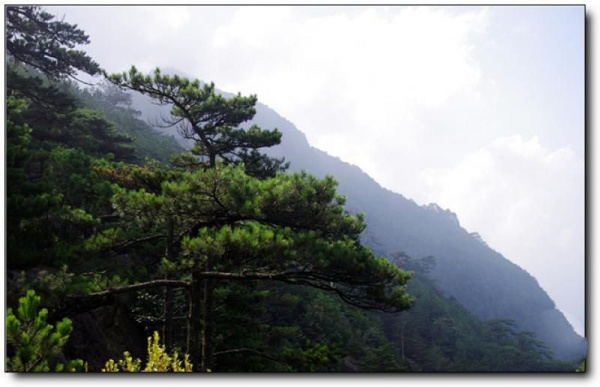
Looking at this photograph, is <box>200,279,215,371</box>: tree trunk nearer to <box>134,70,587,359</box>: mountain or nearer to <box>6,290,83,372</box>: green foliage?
<box>6,290,83,372</box>: green foliage

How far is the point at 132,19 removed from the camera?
5.32 meters

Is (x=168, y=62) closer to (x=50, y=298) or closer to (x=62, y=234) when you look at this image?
(x=62, y=234)

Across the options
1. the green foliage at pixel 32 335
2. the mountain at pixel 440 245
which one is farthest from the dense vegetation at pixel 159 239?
the mountain at pixel 440 245

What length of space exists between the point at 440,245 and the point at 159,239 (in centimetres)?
8602

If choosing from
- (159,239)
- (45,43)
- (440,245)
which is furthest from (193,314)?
(440,245)

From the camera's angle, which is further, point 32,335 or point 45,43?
point 45,43

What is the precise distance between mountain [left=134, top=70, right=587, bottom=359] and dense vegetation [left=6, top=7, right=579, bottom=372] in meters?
42.4

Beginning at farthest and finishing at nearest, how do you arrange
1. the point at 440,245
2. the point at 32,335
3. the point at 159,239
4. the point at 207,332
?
1. the point at 440,245
2. the point at 159,239
3. the point at 207,332
4. the point at 32,335

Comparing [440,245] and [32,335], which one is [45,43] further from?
[440,245]

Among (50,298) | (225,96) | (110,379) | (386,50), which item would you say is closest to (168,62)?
(225,96)

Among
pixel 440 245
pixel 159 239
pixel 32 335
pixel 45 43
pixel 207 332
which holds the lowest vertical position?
pixel 207 332

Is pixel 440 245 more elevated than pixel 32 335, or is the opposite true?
pixel 440 245

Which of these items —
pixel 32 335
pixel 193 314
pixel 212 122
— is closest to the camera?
pixel 32 335

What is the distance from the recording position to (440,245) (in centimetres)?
8669
